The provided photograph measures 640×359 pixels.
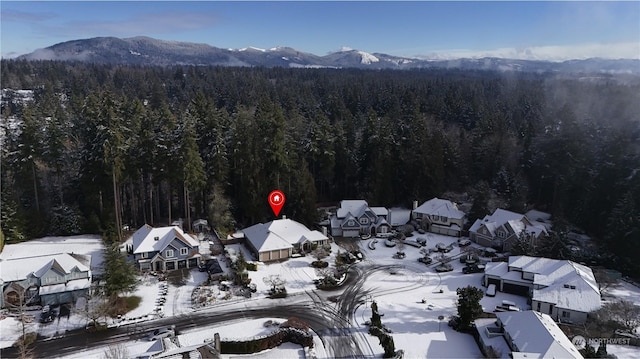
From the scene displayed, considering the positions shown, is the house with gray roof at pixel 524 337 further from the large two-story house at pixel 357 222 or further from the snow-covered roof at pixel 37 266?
the snow-covered roof at pixel 37 266

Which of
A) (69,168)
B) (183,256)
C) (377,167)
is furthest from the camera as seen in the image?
(377,167)

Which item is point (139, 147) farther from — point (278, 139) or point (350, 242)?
point (350, 242)

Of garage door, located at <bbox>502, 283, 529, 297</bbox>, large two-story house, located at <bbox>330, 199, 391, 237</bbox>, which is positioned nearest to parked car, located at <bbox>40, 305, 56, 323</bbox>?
large two-story house, located at <bbox>330, 199, 391, 237</bbox>

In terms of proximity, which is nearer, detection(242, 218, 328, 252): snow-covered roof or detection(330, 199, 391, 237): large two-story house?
detection(242, 218, 328, 252): snow-covered roof

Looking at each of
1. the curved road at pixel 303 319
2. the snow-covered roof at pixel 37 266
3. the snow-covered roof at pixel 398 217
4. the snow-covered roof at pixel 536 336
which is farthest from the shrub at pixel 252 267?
the snow-covered roof at pixel 536 336

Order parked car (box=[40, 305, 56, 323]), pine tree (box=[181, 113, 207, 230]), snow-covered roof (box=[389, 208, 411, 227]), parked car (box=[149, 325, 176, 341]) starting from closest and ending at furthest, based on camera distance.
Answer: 1. parked car (box=[149, 325, 176, 341])
2. parked car (box=[40, 305, 56, 323])
3. pine tree (box=[181, 113, 207, 230])
4. snow-covered roof (box=[389, 208, 411, 227])

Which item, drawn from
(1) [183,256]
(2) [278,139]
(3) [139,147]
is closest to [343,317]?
(1) [183,256]

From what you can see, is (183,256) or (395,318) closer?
(395,318)

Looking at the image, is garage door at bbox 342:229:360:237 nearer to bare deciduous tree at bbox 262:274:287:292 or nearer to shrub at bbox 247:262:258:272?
bare deciduous tree at bbox 262:274:287:292
